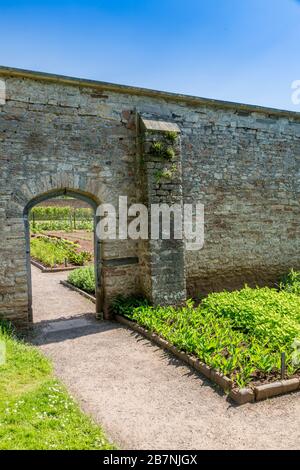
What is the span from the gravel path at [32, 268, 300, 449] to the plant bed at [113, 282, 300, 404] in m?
0.18

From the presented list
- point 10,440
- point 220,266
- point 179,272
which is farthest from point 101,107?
point 10,440

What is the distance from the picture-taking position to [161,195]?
719 centimetres

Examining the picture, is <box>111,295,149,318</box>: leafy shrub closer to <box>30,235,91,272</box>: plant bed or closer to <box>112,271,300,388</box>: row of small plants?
<box>112,271,300,388</box>: row of small plants

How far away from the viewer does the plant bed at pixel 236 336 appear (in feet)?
14.9

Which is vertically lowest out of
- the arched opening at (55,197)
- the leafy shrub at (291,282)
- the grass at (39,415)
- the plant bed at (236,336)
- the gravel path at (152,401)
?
the gravel path at (152,401)

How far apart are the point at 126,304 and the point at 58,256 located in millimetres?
7660

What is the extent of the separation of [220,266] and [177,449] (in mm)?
5579

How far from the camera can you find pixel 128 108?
7.36 meters

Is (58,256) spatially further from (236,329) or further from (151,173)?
(236,329)

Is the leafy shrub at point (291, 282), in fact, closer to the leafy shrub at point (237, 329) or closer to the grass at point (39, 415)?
the leafy shrub at point (237, 329)

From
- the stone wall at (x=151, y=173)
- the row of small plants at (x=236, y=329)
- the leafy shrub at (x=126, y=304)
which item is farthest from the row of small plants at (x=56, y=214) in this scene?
the row of small plants at (x=236, y=329)

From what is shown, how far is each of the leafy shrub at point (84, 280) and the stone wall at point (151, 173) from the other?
92.6 inches

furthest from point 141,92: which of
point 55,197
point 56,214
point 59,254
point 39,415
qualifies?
point 56,214

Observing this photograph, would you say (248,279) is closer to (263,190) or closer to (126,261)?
(263,190)
